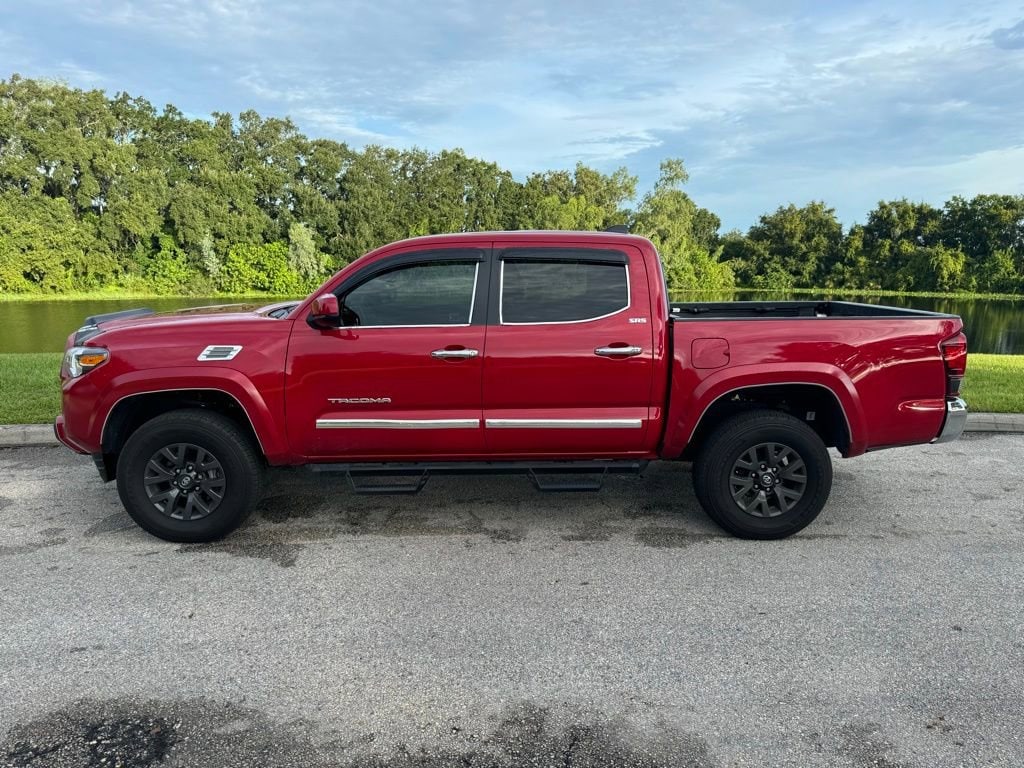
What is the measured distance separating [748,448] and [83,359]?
4.03 m

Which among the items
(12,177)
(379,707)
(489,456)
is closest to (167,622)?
(379,707)

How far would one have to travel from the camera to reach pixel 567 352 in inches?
158

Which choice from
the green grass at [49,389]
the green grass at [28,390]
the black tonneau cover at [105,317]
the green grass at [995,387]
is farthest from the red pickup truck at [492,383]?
the green grass at [995,387]

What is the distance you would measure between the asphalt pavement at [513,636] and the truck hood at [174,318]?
1280 mm

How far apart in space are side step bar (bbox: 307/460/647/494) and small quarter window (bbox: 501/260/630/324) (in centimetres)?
92

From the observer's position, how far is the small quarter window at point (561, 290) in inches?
162

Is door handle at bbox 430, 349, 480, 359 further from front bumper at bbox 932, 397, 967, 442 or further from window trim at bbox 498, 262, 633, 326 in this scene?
front bumper at bbox 932, 397, 967, 442

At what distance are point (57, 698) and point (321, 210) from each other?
62.0m

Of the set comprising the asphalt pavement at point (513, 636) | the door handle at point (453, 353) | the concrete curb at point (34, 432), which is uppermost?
the door handle at point (453, 353)

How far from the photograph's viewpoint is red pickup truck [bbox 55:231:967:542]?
4.01m

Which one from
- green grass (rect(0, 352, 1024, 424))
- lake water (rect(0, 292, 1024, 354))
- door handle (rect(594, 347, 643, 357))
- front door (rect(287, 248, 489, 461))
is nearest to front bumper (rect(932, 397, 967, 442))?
door handle (rect(594, 347, 643, 357))

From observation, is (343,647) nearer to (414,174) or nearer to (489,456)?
(489,456)

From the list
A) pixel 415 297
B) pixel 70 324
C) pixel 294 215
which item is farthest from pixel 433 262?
pixel 294 215

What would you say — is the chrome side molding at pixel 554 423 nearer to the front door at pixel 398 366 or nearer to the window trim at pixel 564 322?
the front door at pixel 398 366
